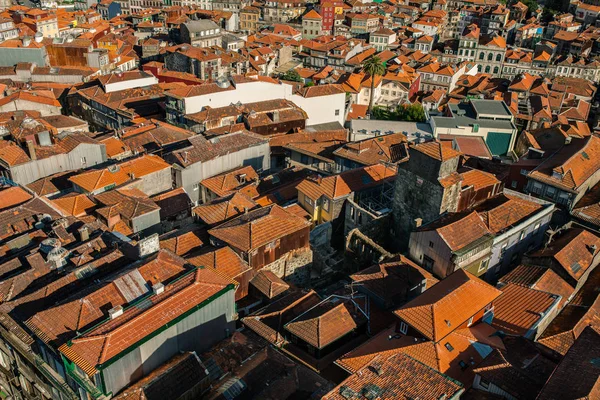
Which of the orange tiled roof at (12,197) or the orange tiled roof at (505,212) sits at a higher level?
the orange tiled roof at (505,212)

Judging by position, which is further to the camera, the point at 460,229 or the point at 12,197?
the point at 12,197

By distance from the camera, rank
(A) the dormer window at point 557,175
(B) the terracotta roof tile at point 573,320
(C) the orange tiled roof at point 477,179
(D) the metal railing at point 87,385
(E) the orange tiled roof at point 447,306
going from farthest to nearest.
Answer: (A) the dormer window at point 557,175 < (C) the orange tiled roof at point 477,179 < (B) the terracotta roof tile at point 573,320 < (E) the orange tiled roof at point 447,306 < (D) the metal railing at point 87,385

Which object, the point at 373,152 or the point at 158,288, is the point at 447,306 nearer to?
the point at 158,288

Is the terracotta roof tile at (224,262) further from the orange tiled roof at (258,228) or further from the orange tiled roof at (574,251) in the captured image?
the orange tiled roof at (574,251)

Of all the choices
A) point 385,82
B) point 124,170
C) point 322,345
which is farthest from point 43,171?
point 385,82

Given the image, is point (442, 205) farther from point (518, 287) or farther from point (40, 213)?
point (40, 213)

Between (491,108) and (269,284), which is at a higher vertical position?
(491,108)

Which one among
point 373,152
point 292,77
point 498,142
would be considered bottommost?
point 292,77

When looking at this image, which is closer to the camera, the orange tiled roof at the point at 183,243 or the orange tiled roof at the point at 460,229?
the orange tiled roof at the point at 460,229

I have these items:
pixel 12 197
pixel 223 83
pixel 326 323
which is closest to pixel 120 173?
pixel 12 197

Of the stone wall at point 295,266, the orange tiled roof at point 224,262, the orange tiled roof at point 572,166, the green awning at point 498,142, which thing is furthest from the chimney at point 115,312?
the green awning at point 498,142

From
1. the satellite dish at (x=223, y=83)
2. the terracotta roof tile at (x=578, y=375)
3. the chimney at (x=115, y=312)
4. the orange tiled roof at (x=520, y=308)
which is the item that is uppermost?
the satellite dish at (x=223, y=83)
